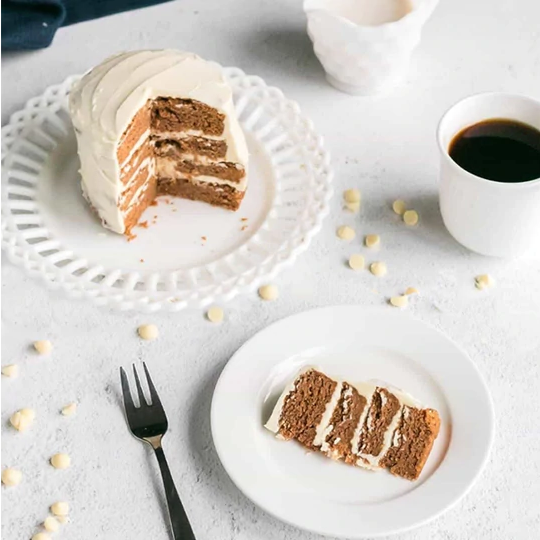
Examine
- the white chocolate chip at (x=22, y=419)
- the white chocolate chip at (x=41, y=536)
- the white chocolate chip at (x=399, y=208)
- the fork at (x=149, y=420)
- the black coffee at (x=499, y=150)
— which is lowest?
the white chocolate chip at (x=41, y=536)

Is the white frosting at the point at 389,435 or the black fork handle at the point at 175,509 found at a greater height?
the white frosting at the point at 389,435

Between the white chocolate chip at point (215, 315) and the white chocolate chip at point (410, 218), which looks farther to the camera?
the white chocolate chip at point (410, 218)

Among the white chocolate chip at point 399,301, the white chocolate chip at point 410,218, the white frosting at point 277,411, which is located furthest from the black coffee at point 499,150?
the white frosting at point 277,411

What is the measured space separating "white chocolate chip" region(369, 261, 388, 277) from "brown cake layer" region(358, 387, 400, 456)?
28 centimetres

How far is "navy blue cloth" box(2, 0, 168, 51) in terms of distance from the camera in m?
1.99

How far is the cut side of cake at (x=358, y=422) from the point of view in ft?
4.31

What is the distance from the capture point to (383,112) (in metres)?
1.89

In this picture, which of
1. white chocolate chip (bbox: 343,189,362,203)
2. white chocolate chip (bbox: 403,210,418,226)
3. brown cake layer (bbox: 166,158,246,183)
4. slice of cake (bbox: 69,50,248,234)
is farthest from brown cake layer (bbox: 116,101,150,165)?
white chocolate chip (bbox: 403,210,418,226)

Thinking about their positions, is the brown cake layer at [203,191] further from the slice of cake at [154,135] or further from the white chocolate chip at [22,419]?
the white chocolate chip at [22,419]

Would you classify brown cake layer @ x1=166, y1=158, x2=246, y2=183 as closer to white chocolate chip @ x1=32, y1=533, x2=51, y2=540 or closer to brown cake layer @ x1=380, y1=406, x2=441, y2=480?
brown cake layer @ x1=380, y1=406, x2=441, y2=480

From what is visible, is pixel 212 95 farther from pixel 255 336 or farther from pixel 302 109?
pixel 255 336

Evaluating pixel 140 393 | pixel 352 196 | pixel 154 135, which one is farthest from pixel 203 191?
pixel 140 393

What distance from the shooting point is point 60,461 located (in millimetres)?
1353

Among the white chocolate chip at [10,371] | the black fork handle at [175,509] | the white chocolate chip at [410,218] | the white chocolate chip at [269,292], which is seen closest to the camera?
the black fork handle at [175,509]
